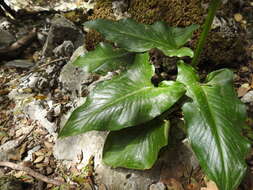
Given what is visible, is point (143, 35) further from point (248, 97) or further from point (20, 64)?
point (20, 64)

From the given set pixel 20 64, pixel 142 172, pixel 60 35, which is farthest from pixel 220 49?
pixel 20 64

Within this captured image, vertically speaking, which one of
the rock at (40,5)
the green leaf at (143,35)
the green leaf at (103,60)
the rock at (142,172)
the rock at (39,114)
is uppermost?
the rock at (40,5)

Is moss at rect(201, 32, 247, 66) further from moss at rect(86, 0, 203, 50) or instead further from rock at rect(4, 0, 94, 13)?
rock at rect(4, 0, 94, 13)

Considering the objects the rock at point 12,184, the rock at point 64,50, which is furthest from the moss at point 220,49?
the rock at point 12,184

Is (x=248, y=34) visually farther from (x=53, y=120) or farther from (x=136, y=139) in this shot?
(x=53, y=120)

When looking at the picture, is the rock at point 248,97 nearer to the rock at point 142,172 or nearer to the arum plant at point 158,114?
the arum plant at point 158,114

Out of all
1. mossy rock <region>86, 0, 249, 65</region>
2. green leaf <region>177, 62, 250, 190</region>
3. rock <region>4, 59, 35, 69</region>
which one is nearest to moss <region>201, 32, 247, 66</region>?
mossy rock <region>86, 0, 249, 65</region>

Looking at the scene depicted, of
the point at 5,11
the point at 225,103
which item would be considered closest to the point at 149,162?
the point at 225,103
